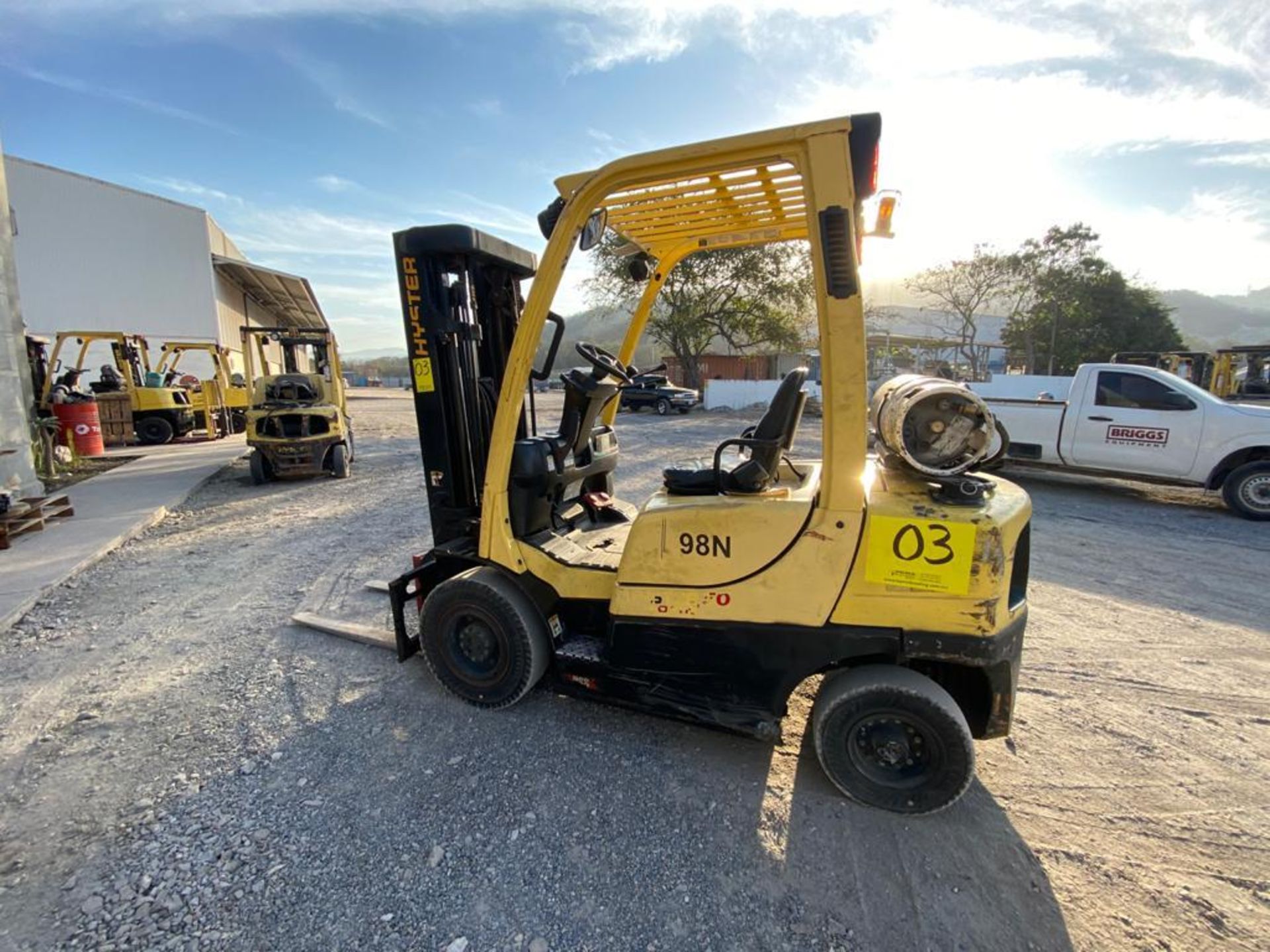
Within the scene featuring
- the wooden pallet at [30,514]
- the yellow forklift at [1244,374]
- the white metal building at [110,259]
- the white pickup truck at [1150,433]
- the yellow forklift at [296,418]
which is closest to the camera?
the wooden pallet at [30,514]

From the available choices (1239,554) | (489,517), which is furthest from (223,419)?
(1239,554)

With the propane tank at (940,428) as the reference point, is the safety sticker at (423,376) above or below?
above

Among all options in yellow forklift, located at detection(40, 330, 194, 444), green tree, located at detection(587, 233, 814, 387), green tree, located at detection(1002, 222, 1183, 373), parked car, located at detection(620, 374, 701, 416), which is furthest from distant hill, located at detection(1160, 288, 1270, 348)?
yellow forklift, located at detection(40, 330, 194, 444)

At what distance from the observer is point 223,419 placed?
55.9 ft

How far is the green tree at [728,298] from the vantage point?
27.2 meters

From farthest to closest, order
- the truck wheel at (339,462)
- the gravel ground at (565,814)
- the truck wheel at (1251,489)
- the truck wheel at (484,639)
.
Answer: the truck wheel at (339,462), the truck wheel at (1251,489), the truck wheel at (484,639), the gravel ground at (565,814)

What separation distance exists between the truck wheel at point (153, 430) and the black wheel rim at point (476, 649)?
16.3 m

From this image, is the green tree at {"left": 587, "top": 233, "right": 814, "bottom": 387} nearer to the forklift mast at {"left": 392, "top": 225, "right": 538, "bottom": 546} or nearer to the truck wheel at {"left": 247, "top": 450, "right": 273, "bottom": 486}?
the truck wheel at {"left": 247, "top": 450, "right": 273, "bottom": 486}

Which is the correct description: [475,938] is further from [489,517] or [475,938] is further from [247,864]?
[489,517]

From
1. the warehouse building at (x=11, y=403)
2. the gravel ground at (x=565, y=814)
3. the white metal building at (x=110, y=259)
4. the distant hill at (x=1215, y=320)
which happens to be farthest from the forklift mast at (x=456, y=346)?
the distant hill at (x=1215, y=320)

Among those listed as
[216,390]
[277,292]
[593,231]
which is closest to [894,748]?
[593,231]

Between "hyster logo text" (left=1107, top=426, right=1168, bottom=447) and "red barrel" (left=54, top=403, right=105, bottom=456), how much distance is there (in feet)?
60.8

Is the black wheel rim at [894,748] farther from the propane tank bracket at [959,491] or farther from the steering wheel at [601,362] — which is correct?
the steering wheel at [601,362]

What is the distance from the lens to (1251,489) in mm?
6969
